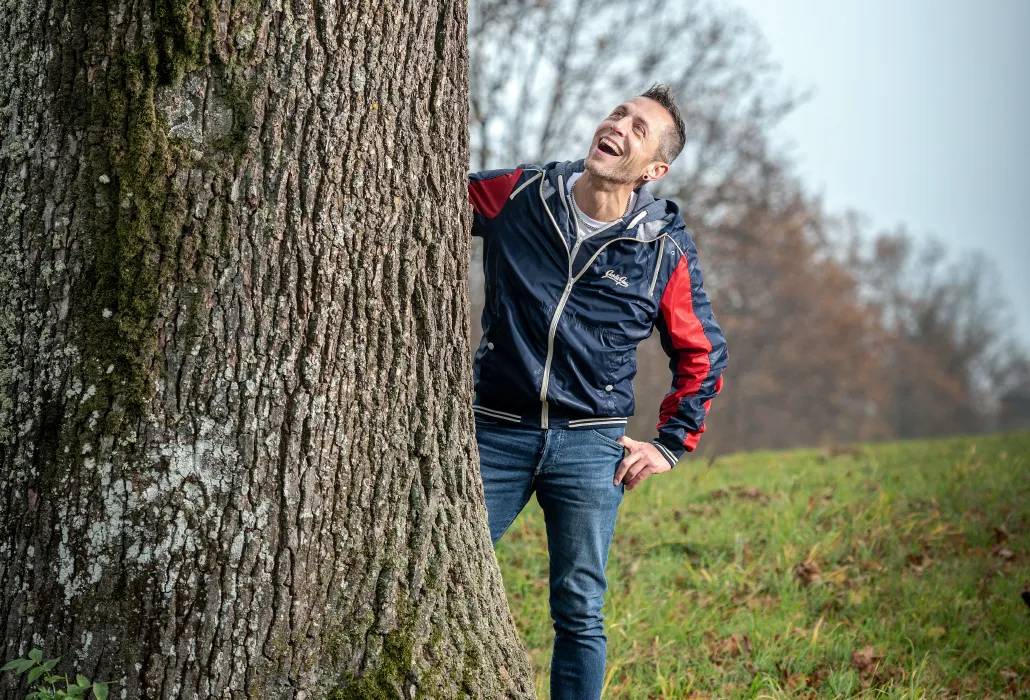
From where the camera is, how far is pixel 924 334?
46312 mm

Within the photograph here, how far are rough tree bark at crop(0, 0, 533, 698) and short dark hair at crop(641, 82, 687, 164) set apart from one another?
1.31 meters

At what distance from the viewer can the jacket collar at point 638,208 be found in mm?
3090

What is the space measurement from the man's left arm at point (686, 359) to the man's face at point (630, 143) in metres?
0.34

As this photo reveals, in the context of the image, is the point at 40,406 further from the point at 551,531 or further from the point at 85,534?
the point at 551,531

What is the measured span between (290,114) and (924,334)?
4943cm

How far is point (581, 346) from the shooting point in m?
2.98

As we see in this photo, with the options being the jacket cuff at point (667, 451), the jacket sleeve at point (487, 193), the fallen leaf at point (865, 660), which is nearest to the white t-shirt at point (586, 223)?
the jacket sleeve at point (487, 193)

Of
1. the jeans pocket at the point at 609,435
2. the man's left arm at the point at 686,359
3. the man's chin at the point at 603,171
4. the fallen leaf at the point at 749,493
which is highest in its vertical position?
the man's chin at the point at 603,171

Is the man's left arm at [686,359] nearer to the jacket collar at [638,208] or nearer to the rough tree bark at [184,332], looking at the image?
the jacket collar at [638,208]

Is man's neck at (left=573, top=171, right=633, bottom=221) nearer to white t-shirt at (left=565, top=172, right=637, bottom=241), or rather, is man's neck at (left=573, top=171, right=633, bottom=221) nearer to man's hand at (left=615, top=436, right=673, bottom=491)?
white t-shirt at (left=565, top=172, right=637, bottom=241)

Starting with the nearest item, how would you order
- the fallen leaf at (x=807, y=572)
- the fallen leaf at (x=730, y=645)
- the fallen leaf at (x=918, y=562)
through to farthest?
the fallen leaf at (x=730, y=645) → the fallen leaf at (x=807, y=572) → the fallen leaf at (x=918, y=562)

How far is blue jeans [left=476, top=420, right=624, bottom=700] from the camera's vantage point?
2928 millimetres

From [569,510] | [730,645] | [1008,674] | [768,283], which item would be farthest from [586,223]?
[768,283]

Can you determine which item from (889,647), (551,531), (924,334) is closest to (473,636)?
(551,531)
